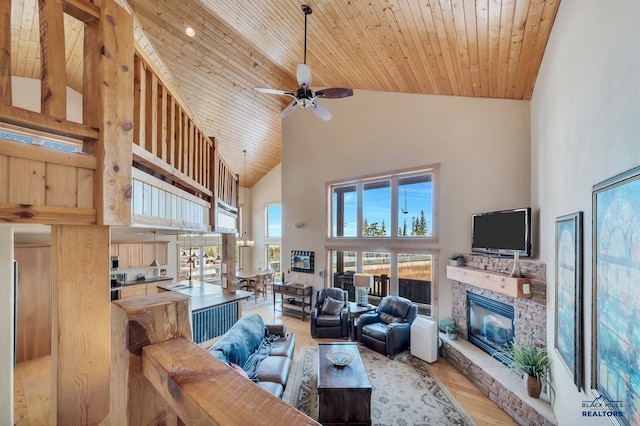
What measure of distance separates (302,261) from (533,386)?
5434mm

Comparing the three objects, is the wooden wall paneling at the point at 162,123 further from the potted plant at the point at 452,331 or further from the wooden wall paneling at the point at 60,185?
the potted plant at the point at 452,331

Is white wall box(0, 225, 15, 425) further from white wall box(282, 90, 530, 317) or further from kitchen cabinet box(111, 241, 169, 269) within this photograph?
white wall box(282, 90, 530, 317)

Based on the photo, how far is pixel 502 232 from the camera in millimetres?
4305

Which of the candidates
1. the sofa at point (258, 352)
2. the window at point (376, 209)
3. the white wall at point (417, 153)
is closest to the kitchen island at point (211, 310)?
the sofa at point (258, 352)

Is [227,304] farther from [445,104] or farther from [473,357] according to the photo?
[445,104]

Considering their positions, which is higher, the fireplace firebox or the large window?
the large window

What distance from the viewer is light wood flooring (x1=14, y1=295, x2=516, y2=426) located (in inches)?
134

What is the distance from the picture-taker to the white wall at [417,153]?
4.74 meters

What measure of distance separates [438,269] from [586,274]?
3.47m

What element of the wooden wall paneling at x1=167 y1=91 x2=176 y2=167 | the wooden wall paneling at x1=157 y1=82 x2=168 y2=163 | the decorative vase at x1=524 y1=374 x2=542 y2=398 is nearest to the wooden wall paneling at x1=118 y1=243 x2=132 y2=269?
the wooden wall paneling at x1=167 y1=91 x2=176 y2=167

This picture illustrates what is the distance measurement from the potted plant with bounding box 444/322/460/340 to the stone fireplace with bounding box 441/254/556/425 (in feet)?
0.28

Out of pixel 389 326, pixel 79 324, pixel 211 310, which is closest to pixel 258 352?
pixel 211 310

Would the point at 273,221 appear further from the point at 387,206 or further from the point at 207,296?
the point at 207,296

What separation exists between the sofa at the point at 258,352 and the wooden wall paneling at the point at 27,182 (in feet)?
8.00
